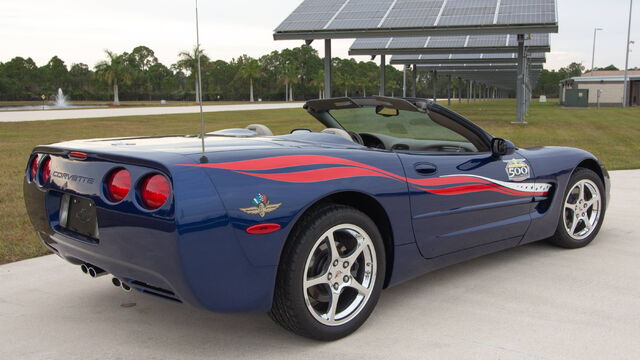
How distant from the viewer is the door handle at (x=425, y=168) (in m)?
3.07

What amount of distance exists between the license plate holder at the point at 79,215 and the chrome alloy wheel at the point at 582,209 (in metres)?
3.24

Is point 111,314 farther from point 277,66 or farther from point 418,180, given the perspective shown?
point 277,66

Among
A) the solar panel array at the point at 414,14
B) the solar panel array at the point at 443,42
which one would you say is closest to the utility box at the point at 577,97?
the solar panel array at the point at 443,42

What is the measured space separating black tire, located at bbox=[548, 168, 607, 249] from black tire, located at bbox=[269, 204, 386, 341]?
210cm

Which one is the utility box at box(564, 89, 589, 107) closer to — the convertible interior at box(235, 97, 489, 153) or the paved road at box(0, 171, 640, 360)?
the paved road at box(0, 171, 640, 360)

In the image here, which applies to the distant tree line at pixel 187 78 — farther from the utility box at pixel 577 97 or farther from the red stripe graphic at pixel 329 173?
the red stripe graphic at pixel 329 173

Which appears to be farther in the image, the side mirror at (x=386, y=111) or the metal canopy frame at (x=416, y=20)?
the metal canopy frame at (x=416, y=20)

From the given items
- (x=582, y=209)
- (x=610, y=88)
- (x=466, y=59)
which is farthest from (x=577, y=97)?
(x=582, y=209)

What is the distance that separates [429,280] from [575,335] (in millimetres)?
1031

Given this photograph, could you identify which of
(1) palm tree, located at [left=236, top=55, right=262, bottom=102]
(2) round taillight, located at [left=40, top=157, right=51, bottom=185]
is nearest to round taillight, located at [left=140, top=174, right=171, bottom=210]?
(2) round taillight, located at [left=40, top=157, right=51, bottom=185]

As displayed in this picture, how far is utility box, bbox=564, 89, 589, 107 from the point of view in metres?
42.5

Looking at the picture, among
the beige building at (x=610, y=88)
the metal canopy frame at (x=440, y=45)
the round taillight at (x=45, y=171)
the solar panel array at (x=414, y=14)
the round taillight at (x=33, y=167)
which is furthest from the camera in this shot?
the beige building at (x=610, y=88)

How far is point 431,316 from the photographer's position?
9.94 feet

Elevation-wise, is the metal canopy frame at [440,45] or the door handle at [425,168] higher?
the metal canopy frame at [440,45]
